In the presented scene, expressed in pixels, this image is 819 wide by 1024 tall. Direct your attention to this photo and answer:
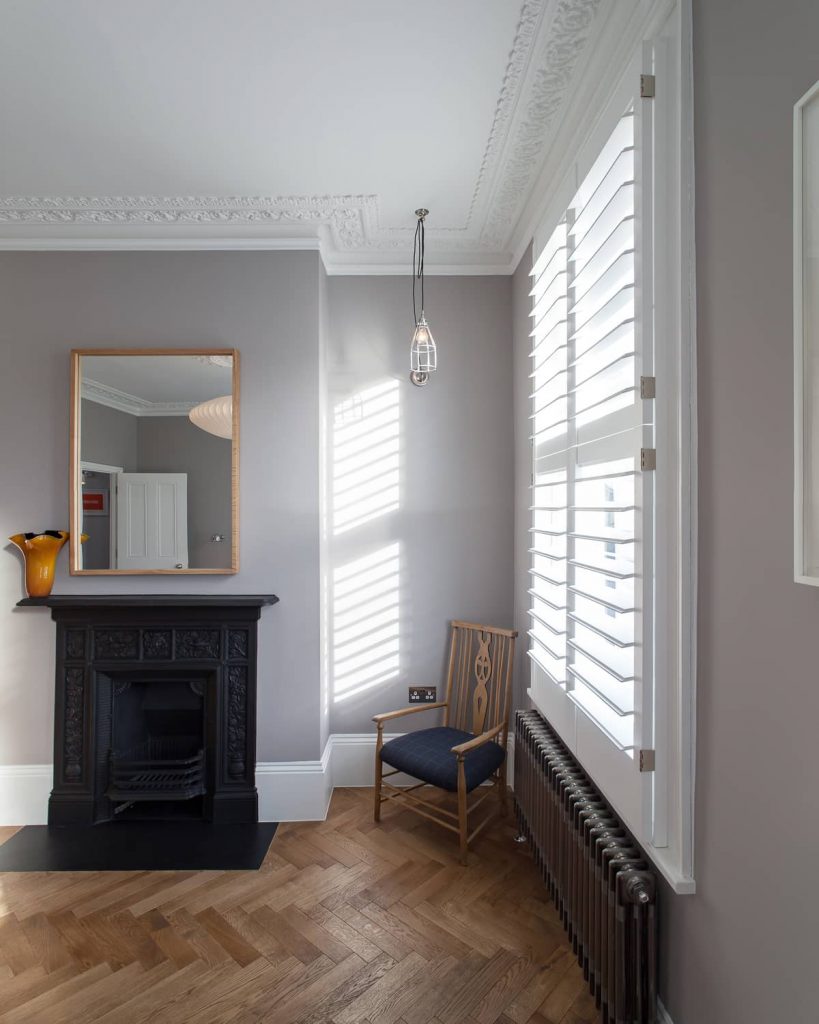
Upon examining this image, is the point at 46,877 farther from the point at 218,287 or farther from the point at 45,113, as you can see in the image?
the point at 45,113

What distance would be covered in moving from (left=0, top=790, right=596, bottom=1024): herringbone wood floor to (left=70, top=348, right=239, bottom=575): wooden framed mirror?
1.36m

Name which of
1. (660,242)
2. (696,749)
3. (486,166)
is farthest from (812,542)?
(486,166)

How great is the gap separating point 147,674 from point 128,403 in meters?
1.36

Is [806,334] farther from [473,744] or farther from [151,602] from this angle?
[151,602]

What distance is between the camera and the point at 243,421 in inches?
113

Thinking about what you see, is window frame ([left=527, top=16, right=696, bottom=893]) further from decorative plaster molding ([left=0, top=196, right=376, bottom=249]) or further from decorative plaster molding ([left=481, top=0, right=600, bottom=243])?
decorative plaster molding ([left=0, top=196, right=376, bottom=249])

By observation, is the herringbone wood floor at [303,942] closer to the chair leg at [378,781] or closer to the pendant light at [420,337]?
the chair leg at [378,781]

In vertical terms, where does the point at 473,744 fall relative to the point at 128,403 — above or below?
below

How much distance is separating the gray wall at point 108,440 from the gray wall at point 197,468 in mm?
39

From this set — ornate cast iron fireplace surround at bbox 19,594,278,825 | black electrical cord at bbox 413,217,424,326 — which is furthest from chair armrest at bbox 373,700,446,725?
black electrical cord at bbox 413,217,424,326

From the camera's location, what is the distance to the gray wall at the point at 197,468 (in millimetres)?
2846

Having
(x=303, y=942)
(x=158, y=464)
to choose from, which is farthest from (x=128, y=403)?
(x=303, y=942)

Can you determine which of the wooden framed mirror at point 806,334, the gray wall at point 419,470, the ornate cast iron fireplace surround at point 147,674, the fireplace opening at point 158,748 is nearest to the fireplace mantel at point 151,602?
the ornate cast iron fireplace surround at point 147,674

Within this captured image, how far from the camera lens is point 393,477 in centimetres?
315
